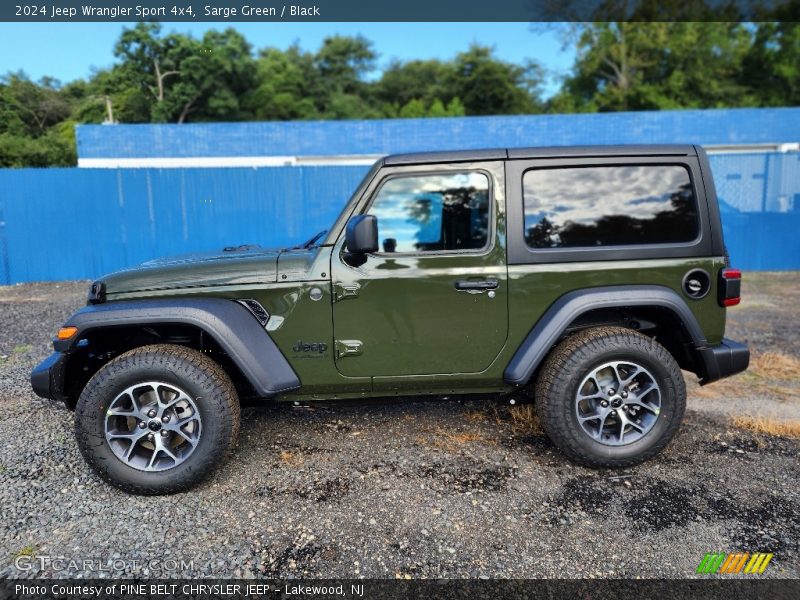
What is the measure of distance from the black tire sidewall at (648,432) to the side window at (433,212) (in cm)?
98

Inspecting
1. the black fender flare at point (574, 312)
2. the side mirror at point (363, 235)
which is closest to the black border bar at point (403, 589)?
the black fender flare at point (574, 312)

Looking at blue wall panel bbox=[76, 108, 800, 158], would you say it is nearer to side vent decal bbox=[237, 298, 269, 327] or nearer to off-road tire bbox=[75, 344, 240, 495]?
side vent decal bbox=[237, 298, 269, 327]

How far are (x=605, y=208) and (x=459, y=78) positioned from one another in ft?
169

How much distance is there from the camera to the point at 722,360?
3.42 metres

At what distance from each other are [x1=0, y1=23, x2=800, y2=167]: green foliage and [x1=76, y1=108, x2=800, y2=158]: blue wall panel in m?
7.23

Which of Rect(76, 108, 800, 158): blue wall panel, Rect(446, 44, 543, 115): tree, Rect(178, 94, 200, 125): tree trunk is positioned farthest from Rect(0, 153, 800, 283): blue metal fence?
Rect(446, 44, 543, 115): tree

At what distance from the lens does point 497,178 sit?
3.36 m

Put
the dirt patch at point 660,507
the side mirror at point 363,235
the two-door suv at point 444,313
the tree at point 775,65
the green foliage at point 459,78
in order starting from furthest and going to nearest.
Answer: the tree at point 775,65
the green foliage at point 459,78
the two-door suv at point 444,313
the side mirror at point 363,235
the dirt patch at point 660,507

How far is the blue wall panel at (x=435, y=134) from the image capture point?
19109 millimetres

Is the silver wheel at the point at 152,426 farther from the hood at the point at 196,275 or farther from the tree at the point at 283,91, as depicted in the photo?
the tree at the point at 283,91

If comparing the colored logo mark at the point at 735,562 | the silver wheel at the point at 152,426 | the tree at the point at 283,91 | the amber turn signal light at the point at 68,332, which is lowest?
the colored logo mark at the point at 735,562

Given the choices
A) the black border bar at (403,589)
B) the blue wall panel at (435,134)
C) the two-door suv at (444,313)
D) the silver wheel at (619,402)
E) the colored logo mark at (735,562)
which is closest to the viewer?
the black border bar at (403,589)

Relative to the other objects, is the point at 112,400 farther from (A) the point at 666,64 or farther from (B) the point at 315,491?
(A) the point at 666,64

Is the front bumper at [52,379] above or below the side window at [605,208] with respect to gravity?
below
